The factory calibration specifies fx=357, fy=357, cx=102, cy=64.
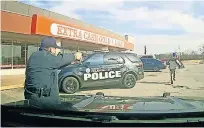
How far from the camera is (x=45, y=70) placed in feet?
14.0

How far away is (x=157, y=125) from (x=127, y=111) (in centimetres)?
40

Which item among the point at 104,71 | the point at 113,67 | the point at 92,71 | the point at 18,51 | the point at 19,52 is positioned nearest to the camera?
the point at 104,71

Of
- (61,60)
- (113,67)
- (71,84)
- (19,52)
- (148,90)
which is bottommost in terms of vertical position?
(148,90)

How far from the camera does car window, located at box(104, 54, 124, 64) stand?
25.2ft

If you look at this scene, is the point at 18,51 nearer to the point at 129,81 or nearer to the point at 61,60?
the point at 129,81

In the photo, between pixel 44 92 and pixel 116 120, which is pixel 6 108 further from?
pixel 116 120

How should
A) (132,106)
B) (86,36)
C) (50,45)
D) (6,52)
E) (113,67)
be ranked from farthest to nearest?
(6,52) → (86,36) → (113,67) → (50,45) → (132,106)

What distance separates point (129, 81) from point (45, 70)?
14.4ft

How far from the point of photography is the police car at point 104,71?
7.72 meters

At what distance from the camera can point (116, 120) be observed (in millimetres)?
2932

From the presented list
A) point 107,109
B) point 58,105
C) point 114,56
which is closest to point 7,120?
point 58,105

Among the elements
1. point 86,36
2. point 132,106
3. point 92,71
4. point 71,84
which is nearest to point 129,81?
point 92,71

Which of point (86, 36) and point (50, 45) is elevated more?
point (86, 36)

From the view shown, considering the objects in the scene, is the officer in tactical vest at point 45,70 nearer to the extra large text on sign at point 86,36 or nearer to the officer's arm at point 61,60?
the officer's arm at point 61,60
